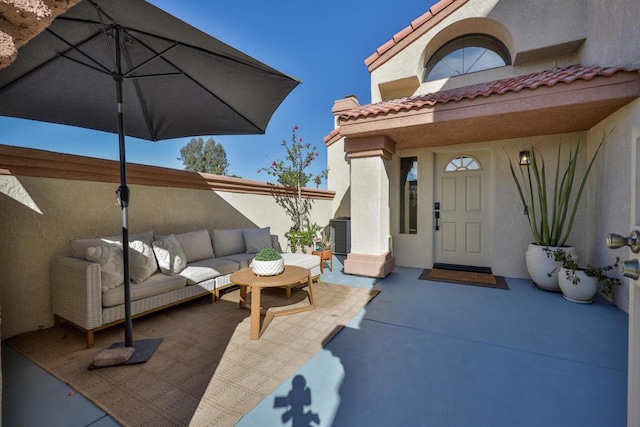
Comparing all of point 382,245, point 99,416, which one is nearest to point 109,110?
point 99,416

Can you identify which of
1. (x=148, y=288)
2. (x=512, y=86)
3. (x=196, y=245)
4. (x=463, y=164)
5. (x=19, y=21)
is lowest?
(x=148, y=288)

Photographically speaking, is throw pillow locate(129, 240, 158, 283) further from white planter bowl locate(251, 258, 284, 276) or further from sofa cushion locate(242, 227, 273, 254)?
sofa cushion locate(242, 227, 273, 254)

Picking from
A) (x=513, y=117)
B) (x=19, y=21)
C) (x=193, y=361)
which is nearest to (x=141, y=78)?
(x=19, y=21)

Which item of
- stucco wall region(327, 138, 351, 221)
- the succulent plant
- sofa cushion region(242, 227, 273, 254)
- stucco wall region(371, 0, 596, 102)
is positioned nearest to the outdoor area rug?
the succulent plant

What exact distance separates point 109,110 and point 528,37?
6.95 m

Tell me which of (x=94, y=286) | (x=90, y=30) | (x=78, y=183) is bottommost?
(x=94, y=286)

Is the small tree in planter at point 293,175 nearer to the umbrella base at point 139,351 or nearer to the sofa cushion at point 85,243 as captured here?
the sofa cushion at point 85,243

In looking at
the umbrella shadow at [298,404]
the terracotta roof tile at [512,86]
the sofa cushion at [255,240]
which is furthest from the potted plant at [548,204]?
the sofa cushion at [255,240]

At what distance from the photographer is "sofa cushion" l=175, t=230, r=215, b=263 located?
4125 mm

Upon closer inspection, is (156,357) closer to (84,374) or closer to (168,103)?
(84,374)

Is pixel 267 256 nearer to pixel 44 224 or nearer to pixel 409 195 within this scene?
pixel 44 224

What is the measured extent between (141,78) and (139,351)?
2.68 meters

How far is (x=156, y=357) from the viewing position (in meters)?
2.52

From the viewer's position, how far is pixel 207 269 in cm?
382
